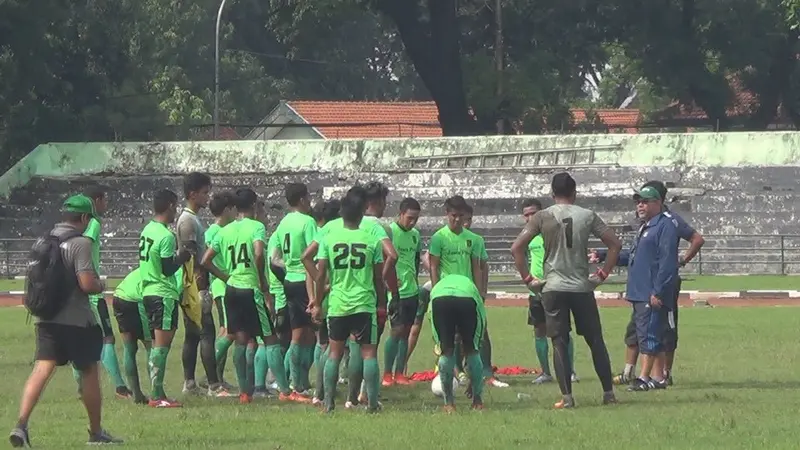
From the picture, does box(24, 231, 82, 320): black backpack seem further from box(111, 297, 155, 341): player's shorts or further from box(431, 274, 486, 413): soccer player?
box(431, 274, 486, 413): soccer player

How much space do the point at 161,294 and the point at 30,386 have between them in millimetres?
3101

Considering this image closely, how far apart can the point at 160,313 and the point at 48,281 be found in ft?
9.91

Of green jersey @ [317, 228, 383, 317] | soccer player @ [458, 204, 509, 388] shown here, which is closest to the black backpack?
green jersey @ [317, 228, 383, 317]

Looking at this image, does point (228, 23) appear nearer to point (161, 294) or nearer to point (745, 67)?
point (745, 67)

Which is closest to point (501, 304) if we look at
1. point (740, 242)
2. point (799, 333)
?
point (799, 333)

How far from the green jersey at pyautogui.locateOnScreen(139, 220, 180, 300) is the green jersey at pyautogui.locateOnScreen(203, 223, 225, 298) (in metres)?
0.60

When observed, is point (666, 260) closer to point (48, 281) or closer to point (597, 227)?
point (597, 227)

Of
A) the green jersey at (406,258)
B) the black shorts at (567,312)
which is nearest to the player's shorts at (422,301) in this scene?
the green jersey at (406,258)

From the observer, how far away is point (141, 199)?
1864 inches

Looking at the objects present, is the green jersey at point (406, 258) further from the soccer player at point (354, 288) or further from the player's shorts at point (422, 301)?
the soccer player at point (354, 288)

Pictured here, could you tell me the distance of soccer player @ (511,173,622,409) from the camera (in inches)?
543

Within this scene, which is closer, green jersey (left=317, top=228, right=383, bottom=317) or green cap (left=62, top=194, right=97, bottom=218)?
green cap (left=62, top=194, right=97, bottom=218)

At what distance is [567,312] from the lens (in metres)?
13.9

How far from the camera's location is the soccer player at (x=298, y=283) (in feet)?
48.9
